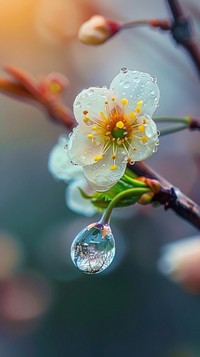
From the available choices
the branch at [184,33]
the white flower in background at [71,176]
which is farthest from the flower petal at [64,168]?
the branch at [184,33]

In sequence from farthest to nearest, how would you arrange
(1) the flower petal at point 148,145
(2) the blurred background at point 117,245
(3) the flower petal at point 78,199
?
1. (2) the blurred background at point 117,245
2. (3) the flower petal at point 78,199
3. (1) the flower petal at point 148,145

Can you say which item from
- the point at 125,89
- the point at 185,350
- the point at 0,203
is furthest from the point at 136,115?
the point at 0,203

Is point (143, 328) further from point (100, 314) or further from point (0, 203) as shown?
point (0, 203)

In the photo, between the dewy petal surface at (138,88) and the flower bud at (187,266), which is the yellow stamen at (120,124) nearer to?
the dewy petal surface at (138,88)

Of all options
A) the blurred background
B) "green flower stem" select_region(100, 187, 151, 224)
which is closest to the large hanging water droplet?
"green flower stem" select_region(100, 187, 151, 224)

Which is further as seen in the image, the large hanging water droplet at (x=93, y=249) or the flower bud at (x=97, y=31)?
the flower bud at (x=97, y=31)

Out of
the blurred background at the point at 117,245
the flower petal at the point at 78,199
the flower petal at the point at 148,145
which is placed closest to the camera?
the flower petal at the point at 148,145
